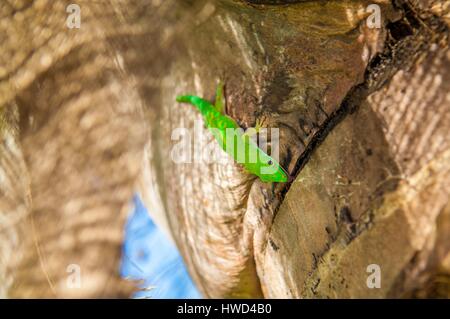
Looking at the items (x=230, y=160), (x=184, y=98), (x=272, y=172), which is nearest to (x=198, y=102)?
(x=184, y=98)

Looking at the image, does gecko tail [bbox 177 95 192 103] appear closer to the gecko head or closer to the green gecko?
the green gecko

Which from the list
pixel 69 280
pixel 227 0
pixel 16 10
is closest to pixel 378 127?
pixel 227 0

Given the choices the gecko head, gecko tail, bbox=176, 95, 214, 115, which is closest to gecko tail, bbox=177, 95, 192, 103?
gecko tail, bbox=176, 95, 214, 115

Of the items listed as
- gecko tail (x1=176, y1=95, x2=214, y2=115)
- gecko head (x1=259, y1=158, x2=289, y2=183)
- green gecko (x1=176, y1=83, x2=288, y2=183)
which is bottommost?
gecko head (x1=259, y1=158, x2=289, y2=183)

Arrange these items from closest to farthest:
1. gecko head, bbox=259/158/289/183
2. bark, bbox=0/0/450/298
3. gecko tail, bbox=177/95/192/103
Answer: bark, bbox=0/0/450/298, gecko head, bbox=259/158/289/183, gecko tail, bbox=177/95/192/103

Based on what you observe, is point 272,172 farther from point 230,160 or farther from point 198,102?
point 198,102

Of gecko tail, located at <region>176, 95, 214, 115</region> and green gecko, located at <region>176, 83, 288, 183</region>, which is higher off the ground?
gecko tail, located at <region>176, 95, 214, 115</region>
